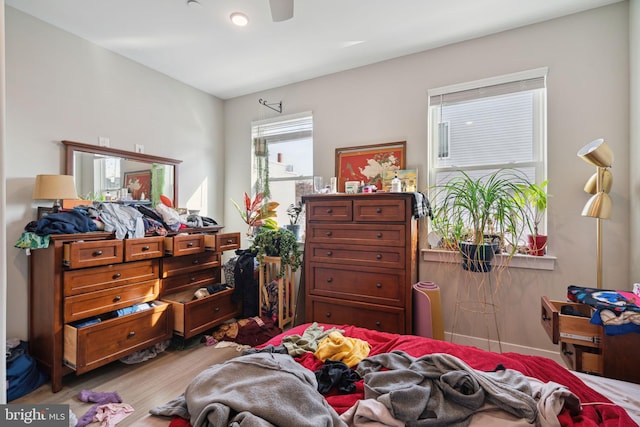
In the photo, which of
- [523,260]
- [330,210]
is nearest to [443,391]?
[330,210]

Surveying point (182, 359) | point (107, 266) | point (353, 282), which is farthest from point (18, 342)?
point (353, 282)

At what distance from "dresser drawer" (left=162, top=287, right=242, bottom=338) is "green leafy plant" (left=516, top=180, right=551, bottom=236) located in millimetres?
2828

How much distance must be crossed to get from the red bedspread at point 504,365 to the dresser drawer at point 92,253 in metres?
1.54

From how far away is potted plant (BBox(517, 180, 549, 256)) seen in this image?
232 centimetres

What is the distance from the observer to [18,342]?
2.13 metres

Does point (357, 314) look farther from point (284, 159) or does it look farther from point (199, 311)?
point (284, 159)

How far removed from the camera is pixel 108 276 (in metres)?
2.27

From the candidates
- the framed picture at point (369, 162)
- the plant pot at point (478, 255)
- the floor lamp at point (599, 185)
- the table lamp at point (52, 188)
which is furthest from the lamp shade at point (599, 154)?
the table lamp at point (52, 188)

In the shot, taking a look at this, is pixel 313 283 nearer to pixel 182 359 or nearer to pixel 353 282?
pixel 353 282

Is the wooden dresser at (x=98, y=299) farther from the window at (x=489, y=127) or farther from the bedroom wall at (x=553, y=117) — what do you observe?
the window at (x=489, y=127)

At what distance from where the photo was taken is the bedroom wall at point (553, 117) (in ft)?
7.11


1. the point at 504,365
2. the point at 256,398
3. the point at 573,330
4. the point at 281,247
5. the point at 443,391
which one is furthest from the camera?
the point at 281,247

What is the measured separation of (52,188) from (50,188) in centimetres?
1

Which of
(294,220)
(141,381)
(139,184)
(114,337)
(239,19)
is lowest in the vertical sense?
(141,381)
